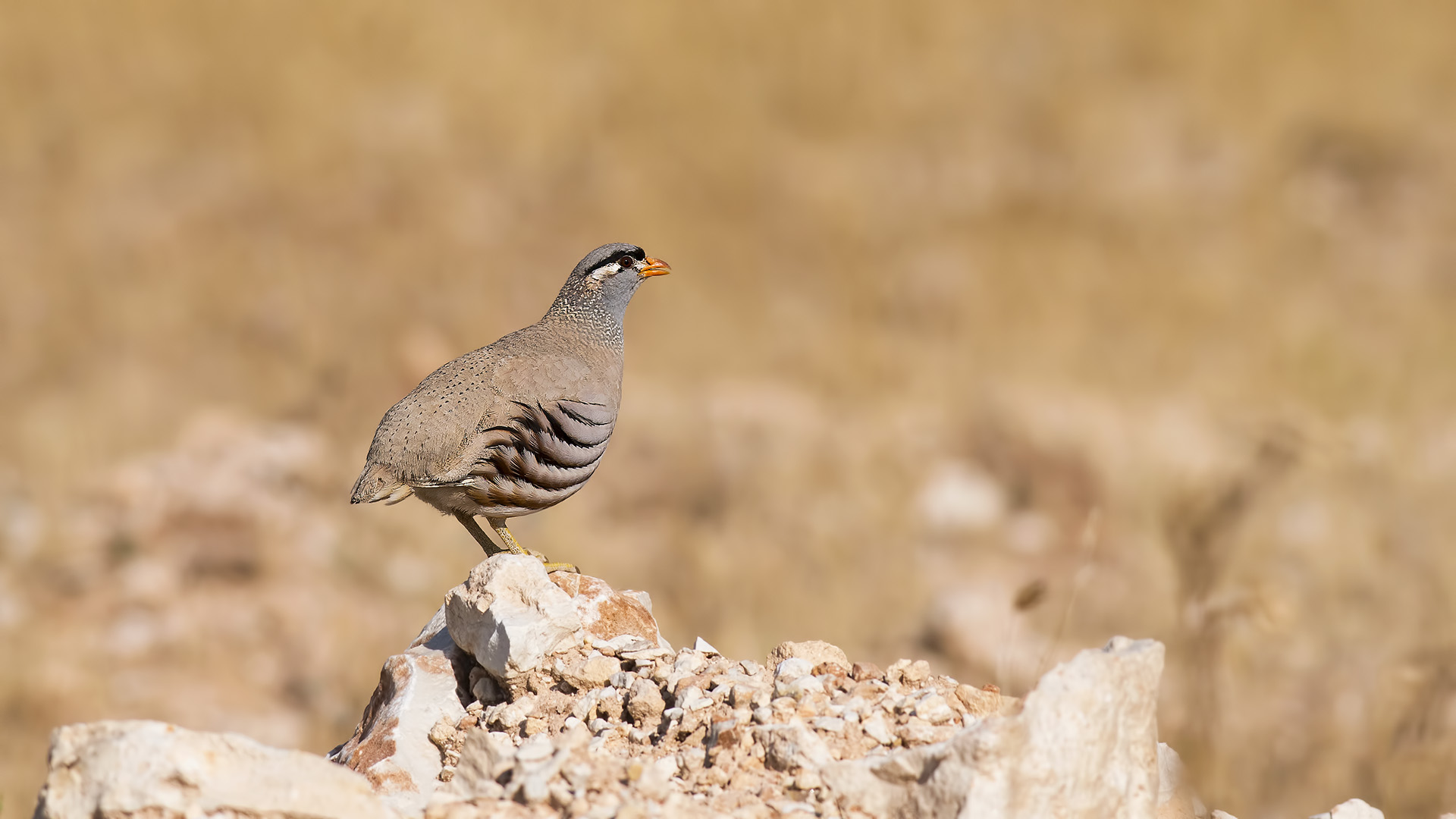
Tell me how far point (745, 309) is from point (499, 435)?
9670 mm

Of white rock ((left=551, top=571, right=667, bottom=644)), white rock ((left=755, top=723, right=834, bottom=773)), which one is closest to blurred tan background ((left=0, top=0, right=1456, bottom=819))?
white rock ((left=551, top=571, right=667, bottom=644))

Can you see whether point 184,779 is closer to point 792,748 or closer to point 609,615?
point 792,748

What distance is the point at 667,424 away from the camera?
1355 cm

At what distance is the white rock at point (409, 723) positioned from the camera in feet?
13.1

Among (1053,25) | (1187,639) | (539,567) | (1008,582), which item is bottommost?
(1187,639)

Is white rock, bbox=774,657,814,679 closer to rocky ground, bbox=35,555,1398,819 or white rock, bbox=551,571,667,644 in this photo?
rocky ground, bbox=35,555,1398,819

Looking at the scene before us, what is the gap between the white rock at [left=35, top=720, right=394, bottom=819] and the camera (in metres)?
3.04

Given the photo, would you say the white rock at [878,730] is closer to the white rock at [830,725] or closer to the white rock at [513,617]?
the white rock at [830,725]

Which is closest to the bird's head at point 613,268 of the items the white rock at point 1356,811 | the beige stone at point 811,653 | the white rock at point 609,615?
the white rock at point 609,615

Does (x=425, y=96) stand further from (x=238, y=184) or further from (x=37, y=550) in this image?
(x=37, y=550)

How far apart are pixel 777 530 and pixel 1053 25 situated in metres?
7.92

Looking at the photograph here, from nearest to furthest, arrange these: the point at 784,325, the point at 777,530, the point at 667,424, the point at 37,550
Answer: the point at 37,550 < the point at 777,530 < the point at 667,424 < the point at 784,325

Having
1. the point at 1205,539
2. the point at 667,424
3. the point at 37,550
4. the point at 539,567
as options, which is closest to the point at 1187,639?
the point at 1205,539

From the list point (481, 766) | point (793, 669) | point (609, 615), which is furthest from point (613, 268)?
point (481, 766)
